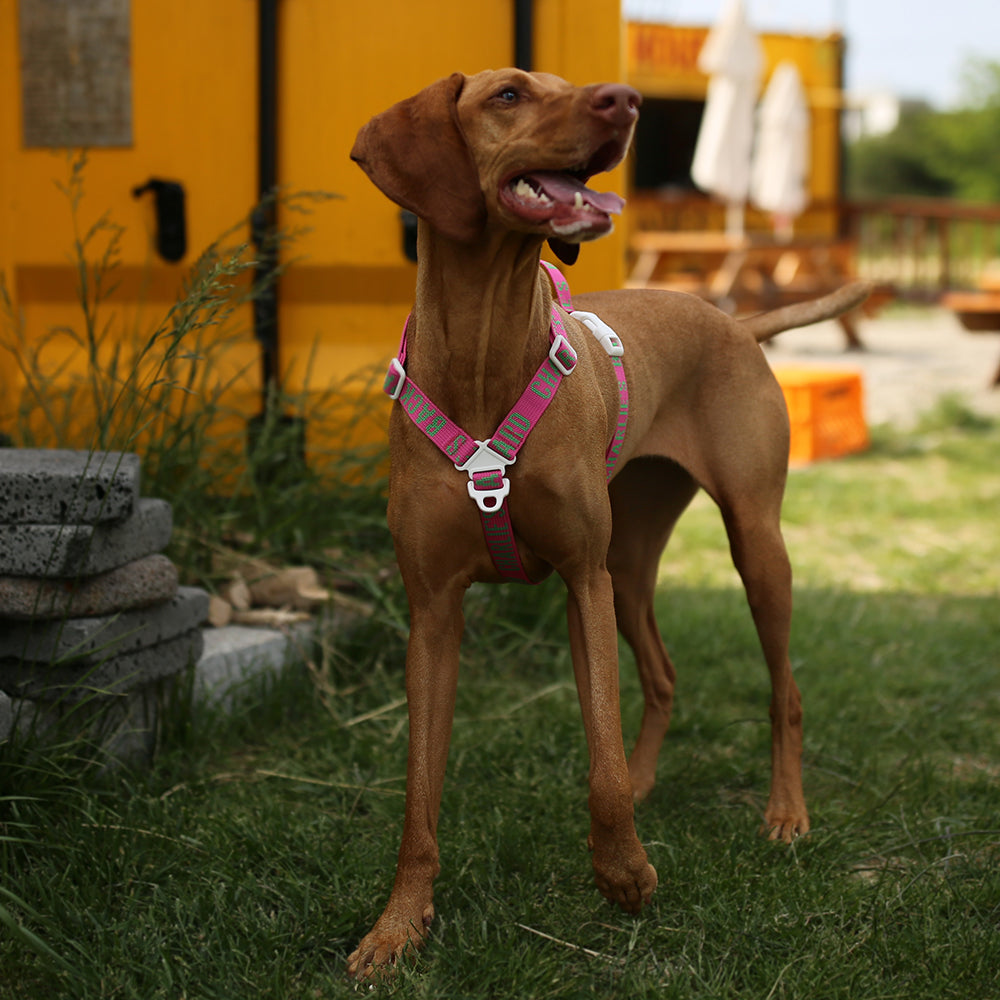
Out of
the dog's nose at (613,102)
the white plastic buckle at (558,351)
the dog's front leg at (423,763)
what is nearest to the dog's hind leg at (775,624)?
the white plastic buckle at (558,351)

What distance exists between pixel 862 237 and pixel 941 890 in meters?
19.7

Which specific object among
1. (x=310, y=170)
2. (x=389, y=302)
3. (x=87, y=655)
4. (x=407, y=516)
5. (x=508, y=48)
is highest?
(x=508, y=48)

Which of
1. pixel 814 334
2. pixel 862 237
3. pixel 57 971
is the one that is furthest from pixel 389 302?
pixel 862 237

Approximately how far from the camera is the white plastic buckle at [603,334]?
271 centimetres

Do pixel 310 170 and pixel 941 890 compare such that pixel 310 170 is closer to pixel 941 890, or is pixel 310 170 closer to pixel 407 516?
pixel 407 516

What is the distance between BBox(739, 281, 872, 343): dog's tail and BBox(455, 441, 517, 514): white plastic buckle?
115 centimetres

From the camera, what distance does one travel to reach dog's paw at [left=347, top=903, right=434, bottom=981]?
2281mm

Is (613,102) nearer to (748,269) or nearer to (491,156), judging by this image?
(491,156)

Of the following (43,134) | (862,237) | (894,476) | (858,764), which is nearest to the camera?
(858,764)

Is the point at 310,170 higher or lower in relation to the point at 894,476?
higher

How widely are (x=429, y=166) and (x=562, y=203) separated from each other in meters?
0.26

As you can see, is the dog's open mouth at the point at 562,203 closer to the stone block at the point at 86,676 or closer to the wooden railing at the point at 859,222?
the stone block at the point at 86,676

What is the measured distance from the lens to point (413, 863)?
240cm

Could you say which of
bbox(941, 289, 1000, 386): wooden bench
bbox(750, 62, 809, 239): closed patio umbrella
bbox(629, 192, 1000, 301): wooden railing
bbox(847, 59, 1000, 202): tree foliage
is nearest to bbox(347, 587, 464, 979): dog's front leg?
bbox(941, 289, 1000, 386): wooden bench
